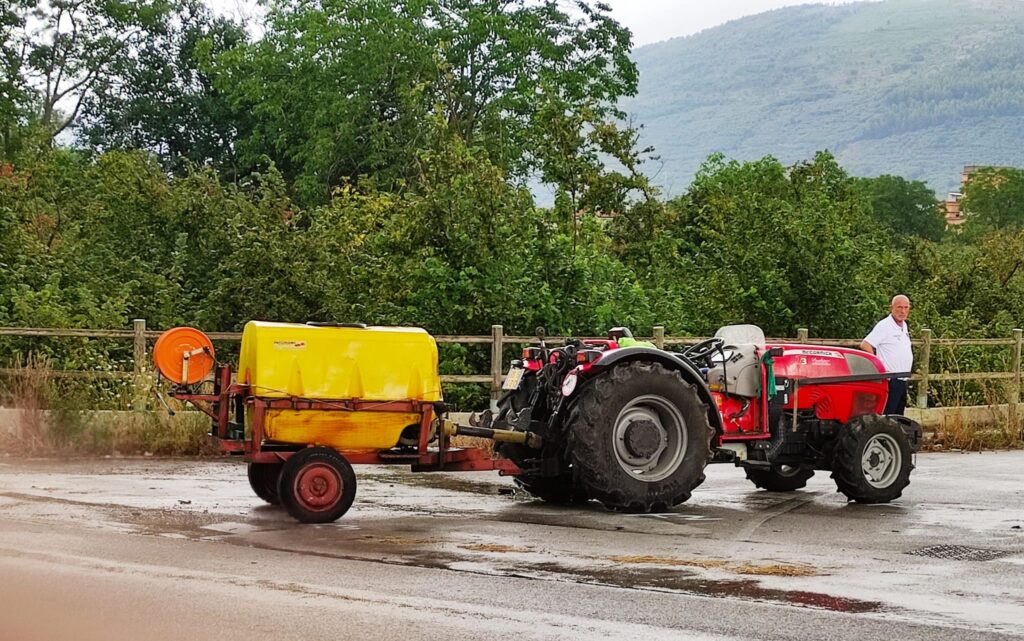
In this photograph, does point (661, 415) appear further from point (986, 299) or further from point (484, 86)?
point (484, 86)

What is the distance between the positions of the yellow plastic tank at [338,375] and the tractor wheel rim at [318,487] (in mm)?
277

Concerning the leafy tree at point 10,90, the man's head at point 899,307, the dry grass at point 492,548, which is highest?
the leafy tree at point 10,90

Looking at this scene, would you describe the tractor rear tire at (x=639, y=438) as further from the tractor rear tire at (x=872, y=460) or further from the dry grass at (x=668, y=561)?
the dry grass at (x=668, y=561)

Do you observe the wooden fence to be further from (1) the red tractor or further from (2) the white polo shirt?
(1) the red tractor

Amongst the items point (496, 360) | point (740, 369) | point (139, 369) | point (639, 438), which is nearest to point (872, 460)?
point (740, 369)

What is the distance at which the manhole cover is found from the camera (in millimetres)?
9969

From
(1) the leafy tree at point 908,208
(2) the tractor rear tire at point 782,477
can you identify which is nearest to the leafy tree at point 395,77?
(2) the tractor rear tire at point 782,477

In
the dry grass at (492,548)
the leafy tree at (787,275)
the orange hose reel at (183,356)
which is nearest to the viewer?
the dry grass at (492,548)

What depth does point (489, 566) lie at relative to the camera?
916 cm

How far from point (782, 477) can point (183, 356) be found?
5438 mm

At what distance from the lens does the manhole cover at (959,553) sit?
392 inches

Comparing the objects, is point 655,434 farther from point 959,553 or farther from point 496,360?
point 496,360

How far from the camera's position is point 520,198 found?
22.4 m

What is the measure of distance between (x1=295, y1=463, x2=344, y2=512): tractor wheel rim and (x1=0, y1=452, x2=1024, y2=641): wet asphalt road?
8.0 inches
